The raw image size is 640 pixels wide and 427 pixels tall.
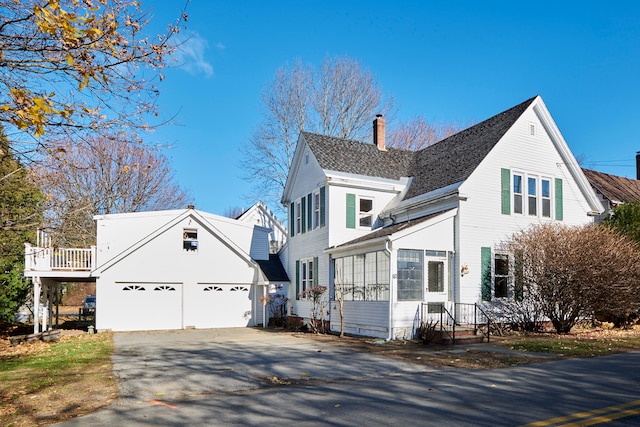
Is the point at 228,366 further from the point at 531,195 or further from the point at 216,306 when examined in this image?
the point at 531,195

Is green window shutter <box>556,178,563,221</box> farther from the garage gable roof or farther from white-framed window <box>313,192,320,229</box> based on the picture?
the garage gable roof

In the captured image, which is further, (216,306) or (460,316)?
(216,306)

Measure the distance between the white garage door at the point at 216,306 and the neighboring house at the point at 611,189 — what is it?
1672 centimetres

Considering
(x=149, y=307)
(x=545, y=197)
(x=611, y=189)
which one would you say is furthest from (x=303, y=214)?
(x=611, y=189)

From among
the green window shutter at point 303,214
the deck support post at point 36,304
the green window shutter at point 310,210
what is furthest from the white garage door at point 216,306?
the deck support post at point 36,304

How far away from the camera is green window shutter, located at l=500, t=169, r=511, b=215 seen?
19050mm

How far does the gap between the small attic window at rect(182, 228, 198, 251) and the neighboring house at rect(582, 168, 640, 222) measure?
18249 millimetres

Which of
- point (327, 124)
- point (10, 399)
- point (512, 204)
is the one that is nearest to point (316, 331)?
point (512, 204)

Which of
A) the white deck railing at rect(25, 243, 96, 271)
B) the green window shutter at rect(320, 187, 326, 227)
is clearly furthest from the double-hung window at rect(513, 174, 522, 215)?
the white deck railing at rect(25, 243, 96, 271)

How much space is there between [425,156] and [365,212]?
442 centimetres

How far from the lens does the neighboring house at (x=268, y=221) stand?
3603cm

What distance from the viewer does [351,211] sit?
830 inches

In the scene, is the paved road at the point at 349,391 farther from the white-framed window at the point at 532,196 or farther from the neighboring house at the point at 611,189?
the neighboring house at the point at 611,189

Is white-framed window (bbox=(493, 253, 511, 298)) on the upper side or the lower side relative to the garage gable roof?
lower
